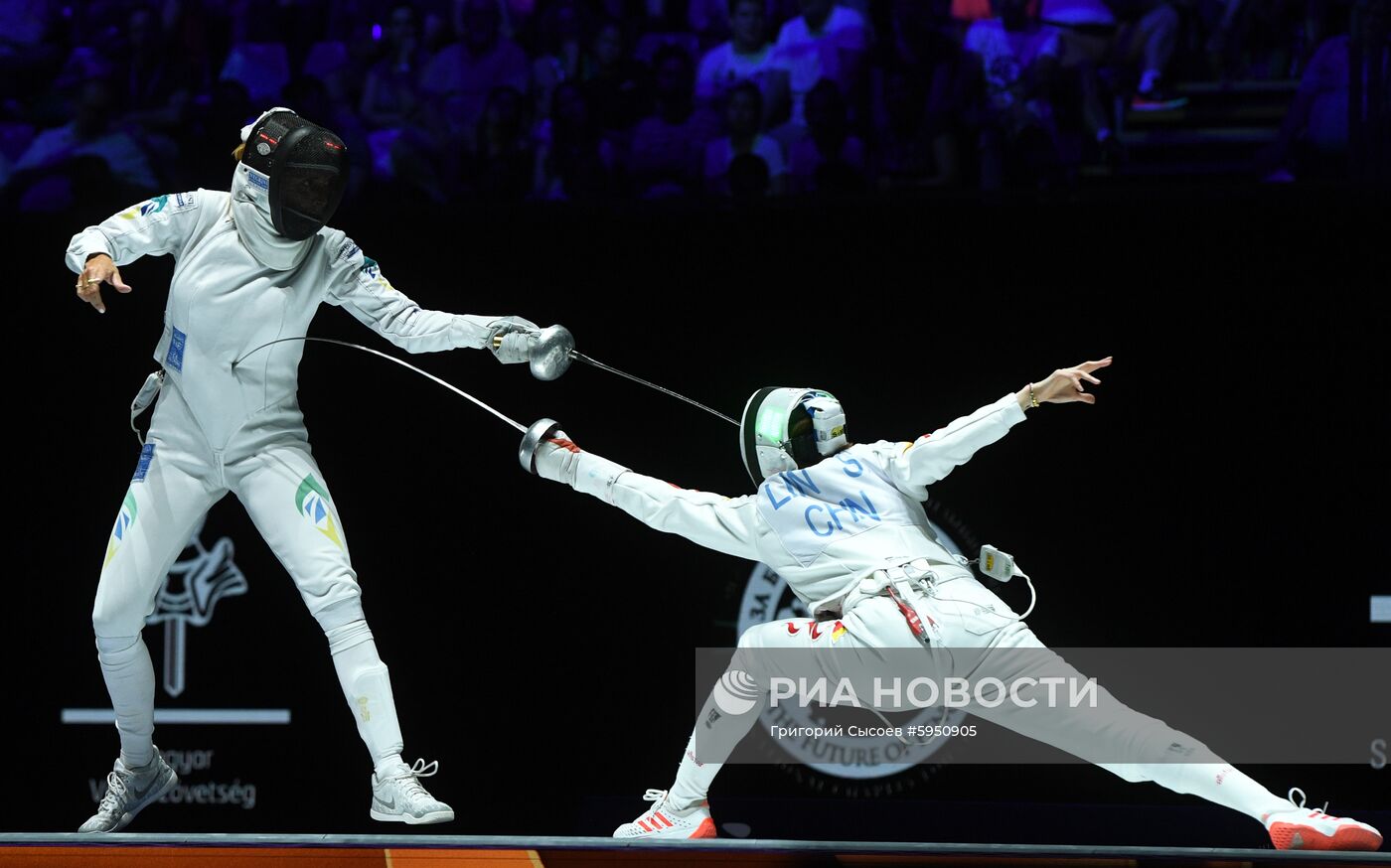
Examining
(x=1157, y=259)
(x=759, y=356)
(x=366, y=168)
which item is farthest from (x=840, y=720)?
(x=366, y=168)

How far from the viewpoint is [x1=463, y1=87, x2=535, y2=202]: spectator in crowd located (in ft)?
14.7

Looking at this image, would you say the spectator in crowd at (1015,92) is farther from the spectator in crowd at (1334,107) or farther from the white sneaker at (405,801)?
the white sneaker at (405,801)

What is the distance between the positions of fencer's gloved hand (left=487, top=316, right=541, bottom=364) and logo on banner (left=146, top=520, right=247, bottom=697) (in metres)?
1.64

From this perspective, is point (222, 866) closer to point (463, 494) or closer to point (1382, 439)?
point (463, 494)

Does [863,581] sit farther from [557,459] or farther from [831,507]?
[557,459]

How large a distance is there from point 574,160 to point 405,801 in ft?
7.58

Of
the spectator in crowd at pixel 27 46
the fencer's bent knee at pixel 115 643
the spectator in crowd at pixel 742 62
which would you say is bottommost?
the fencer's bent knee at pixel 115 643

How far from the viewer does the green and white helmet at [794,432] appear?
3.24m

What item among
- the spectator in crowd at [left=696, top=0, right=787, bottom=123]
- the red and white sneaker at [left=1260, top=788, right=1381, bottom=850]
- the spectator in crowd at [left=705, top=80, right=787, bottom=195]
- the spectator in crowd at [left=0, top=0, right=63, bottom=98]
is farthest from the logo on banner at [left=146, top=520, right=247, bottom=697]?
the red and white sneaker at [left=1260, top=788, right=1381, bottom=850]

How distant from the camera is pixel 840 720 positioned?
4.21 metres

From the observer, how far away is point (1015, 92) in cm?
438

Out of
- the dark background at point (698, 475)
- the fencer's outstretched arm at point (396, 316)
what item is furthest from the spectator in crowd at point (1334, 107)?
the fencer's outstretched arm at point (396, 316)

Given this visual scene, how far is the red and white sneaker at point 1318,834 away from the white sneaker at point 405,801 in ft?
5.73

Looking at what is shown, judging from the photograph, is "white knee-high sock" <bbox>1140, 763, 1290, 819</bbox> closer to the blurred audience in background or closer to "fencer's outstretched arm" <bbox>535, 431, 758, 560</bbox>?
"fencer's outstretched arm" <bbox>535, 431, 758, 560</bbox>
